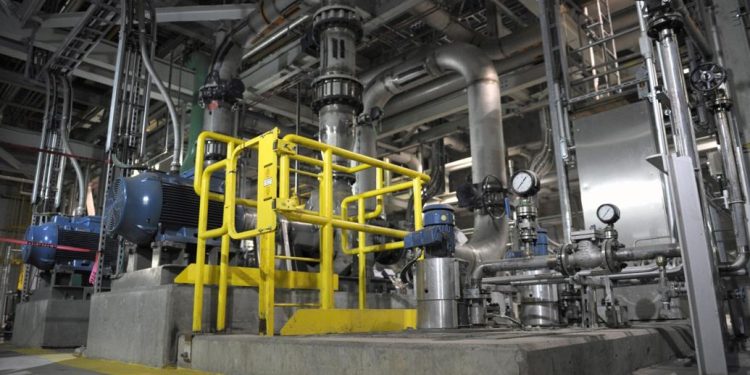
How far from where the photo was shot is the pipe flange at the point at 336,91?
537 cm

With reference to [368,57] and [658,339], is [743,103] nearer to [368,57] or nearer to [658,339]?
[658,339]

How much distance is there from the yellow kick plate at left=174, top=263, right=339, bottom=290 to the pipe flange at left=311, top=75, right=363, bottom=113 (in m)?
2.11

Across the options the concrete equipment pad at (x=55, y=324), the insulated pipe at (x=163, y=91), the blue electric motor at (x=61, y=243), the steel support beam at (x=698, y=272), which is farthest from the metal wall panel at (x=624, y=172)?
the blue electric motor at (x=61, y=243)

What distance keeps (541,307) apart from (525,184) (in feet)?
3.50

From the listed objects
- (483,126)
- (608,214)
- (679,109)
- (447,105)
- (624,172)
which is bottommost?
(608,214)

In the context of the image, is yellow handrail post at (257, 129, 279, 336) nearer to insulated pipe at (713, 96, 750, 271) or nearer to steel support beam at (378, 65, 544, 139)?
insulated pipe at (713, 96, 750, 271)

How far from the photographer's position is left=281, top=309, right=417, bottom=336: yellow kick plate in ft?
10.2

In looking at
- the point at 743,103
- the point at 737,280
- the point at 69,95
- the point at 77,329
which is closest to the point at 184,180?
the point at 77,329

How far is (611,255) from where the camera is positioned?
11.4 ft

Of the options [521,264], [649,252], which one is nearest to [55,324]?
[521,264]

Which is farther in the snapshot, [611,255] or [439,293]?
[611,255]

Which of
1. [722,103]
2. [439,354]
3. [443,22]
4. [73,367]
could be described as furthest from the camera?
[443,22]

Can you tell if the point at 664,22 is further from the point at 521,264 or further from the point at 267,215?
the point at 267,215

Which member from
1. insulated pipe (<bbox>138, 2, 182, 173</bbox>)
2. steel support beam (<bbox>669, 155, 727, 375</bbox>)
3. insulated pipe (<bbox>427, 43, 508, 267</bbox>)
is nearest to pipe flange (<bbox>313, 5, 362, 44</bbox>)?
insulated pipe (<bbox>138, 2, 182, 173</bbox>)
